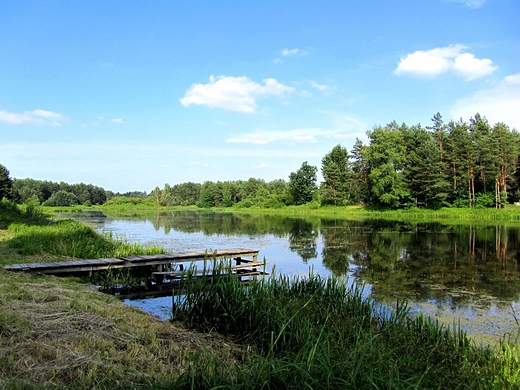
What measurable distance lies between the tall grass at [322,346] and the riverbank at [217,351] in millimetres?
18

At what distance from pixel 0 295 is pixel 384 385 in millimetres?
5652

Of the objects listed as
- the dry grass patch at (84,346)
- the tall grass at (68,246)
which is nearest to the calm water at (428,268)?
the dry grass patch at (84,346)

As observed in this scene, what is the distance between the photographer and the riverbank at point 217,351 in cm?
311

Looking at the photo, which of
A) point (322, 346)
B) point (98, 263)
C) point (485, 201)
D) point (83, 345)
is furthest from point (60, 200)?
point (322, 346)

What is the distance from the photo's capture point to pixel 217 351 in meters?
4.52

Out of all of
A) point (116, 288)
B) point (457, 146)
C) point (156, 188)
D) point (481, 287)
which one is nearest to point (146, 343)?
point (116, 288)

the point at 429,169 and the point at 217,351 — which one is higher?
the point at 429,169

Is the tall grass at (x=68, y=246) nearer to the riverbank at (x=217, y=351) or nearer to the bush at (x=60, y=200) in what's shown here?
the riverbank at (x=217, y=351)

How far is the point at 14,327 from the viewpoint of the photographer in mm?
4430

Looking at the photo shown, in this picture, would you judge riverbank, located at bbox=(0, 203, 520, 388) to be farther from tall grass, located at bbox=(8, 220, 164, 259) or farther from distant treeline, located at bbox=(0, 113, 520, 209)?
distant treeline, located at bbox=(0, 113, 520, 209)

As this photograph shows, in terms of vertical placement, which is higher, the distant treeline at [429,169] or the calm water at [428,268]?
the distant treeline at [429,169]

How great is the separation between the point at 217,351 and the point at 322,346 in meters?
1.40

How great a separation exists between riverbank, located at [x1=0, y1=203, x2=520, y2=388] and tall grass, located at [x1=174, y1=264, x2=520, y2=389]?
18 millimetres

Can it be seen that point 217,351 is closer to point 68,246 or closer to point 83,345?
point 83,345
